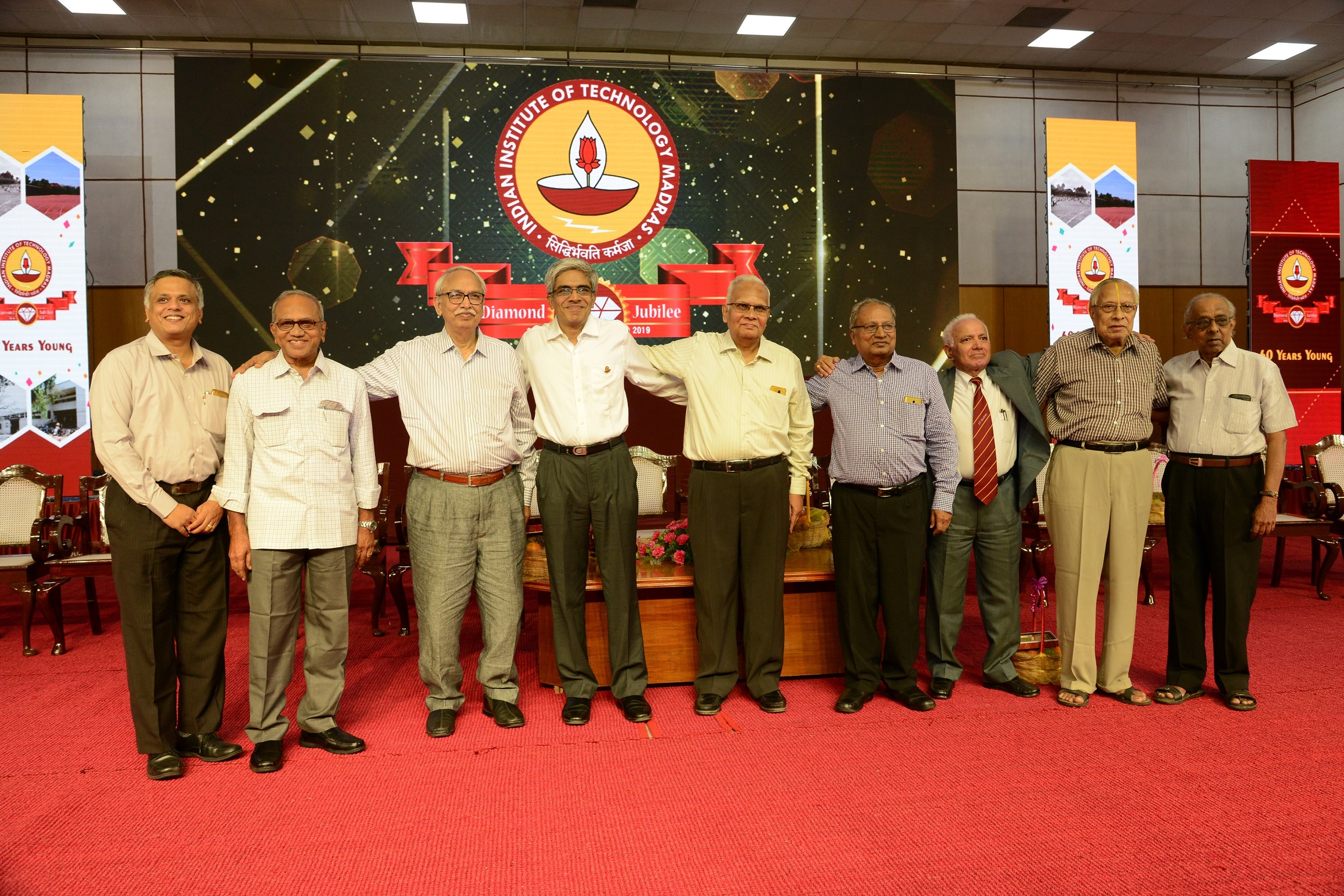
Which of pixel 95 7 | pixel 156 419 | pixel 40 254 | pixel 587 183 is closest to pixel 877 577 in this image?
pixel 156 419

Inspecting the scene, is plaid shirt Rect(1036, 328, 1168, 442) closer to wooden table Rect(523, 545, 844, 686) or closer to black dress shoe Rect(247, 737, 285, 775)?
wooden table Rect(523, 545, 844, 686)

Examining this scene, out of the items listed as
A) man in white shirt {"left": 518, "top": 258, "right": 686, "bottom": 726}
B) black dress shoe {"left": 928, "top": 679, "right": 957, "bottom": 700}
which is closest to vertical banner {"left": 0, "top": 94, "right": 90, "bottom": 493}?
man in white shirt {"left": 518, "top": 258, "right": 686, "bottom": 726}

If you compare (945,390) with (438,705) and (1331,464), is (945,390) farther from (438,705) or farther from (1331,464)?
(1331,464)

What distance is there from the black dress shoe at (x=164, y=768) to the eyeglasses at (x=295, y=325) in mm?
1582

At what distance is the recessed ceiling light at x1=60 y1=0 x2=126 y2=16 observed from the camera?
290 inches

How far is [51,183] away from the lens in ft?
22.7

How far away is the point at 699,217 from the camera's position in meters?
7.61

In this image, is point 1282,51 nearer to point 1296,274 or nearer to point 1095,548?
point 1296,274

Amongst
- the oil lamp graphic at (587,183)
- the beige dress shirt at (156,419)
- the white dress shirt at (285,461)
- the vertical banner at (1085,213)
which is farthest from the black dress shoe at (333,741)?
the vertical banner at (1085,213)

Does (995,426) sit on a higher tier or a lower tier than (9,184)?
lower

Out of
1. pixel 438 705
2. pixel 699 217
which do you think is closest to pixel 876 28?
pixel 699 217

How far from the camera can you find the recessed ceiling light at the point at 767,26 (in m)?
8.05

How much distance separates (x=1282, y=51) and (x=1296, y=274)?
2627 millimetres

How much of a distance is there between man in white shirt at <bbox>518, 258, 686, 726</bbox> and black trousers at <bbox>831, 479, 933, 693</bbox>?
2.96 feet
